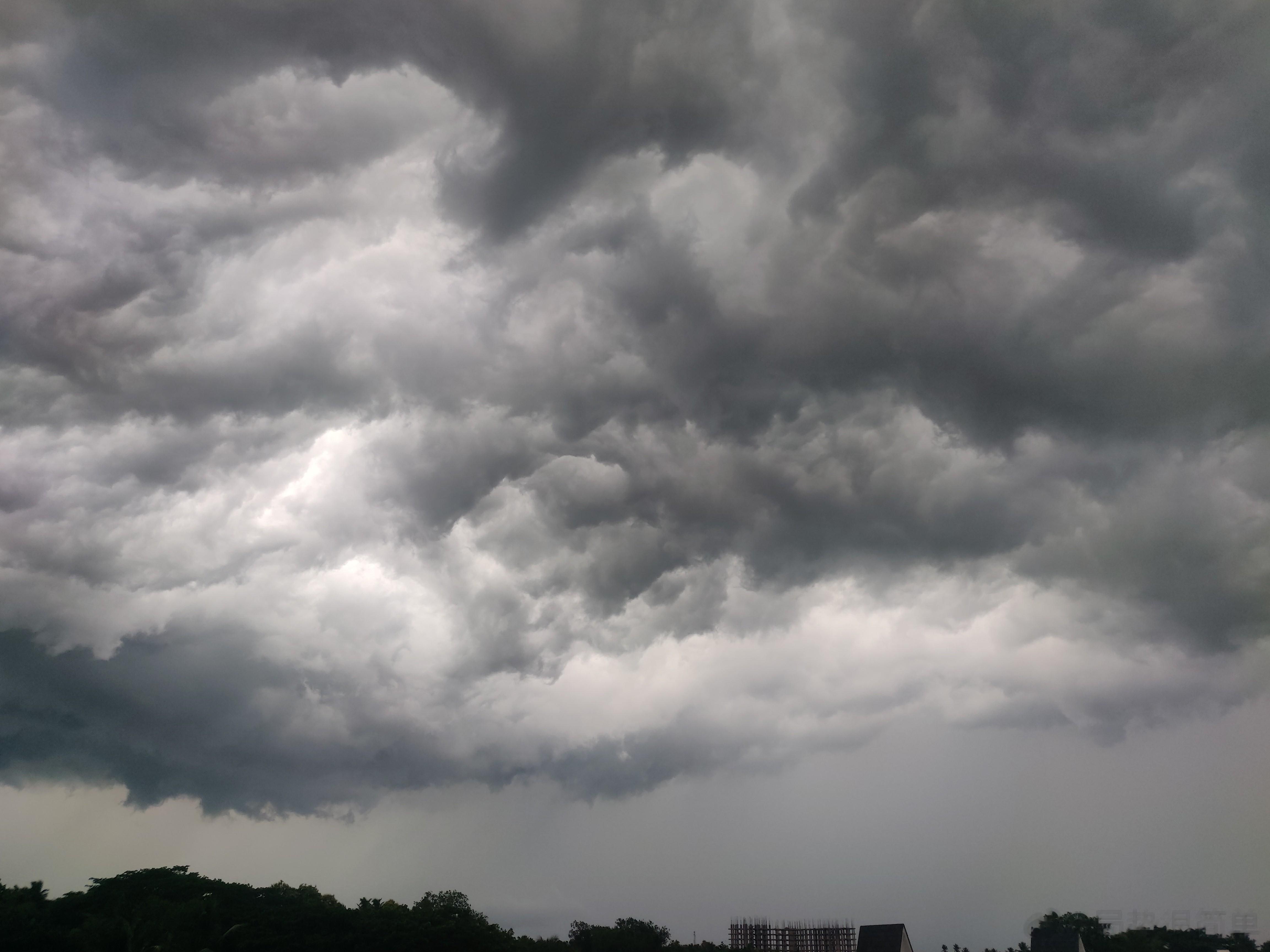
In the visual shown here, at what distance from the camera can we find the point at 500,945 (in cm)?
8750

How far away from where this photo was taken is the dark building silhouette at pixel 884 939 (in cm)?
10988

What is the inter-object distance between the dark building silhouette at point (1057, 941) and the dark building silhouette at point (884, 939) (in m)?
15.9

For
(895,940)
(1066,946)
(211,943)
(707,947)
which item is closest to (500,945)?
(211,943)

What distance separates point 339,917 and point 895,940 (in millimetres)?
68670

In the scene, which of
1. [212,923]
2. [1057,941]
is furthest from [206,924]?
[1057,941]

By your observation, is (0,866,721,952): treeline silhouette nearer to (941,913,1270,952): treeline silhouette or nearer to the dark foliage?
the dark foliage

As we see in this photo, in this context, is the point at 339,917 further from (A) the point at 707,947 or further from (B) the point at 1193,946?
(B) the point at 1193,946

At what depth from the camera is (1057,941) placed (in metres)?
109

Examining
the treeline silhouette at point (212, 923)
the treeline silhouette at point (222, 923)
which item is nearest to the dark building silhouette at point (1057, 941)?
the treeline silhouette at point (222, 923)

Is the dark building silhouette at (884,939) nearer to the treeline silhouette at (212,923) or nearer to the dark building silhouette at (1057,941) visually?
the dark building silhouette at (1057,941)

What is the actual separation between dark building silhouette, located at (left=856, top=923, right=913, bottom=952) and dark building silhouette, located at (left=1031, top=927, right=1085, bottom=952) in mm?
15930

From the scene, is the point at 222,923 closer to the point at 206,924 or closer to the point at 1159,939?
the point at 206,924

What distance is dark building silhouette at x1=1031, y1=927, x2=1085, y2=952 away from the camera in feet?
347

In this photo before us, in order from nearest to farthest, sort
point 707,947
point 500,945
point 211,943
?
point 211,943
point 500,945
point 707,947
